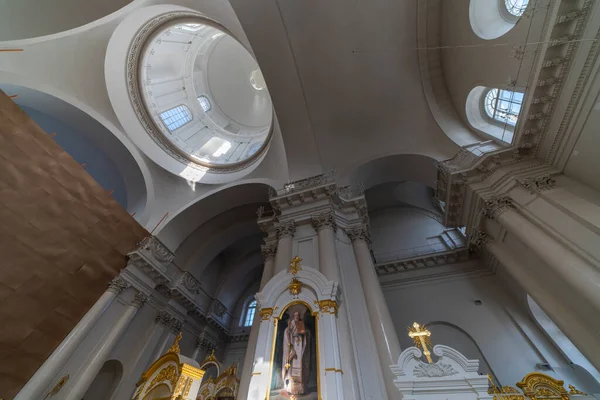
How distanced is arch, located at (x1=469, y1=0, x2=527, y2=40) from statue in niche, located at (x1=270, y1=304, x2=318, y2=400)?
7.45m

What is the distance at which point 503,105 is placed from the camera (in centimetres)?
689

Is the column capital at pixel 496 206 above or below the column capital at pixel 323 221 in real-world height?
below

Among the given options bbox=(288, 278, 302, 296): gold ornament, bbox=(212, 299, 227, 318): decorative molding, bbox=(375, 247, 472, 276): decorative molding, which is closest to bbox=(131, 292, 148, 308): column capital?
bbox=(212, 299, 227, 318): decorative molding

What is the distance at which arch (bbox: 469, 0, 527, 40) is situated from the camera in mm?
5787

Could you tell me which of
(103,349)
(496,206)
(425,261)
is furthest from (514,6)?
(103,349)

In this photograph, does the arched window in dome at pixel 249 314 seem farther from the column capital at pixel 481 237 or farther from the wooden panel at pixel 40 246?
the column capital at pixel 481 237

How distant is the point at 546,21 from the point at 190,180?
11818mm

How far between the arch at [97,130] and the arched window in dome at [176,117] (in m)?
2.55

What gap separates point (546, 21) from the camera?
4.13 metres

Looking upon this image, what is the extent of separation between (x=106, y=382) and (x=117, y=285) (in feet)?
10.1

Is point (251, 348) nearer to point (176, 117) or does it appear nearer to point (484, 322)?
point (484, 322)

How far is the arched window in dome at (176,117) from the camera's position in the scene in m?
12.5

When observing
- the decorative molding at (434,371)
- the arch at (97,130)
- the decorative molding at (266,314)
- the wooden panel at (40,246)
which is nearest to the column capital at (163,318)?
the wooden panel at (40,246)

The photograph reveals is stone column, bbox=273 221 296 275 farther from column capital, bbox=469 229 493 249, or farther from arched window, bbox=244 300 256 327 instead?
arched window, bbox=244 300 256 327
